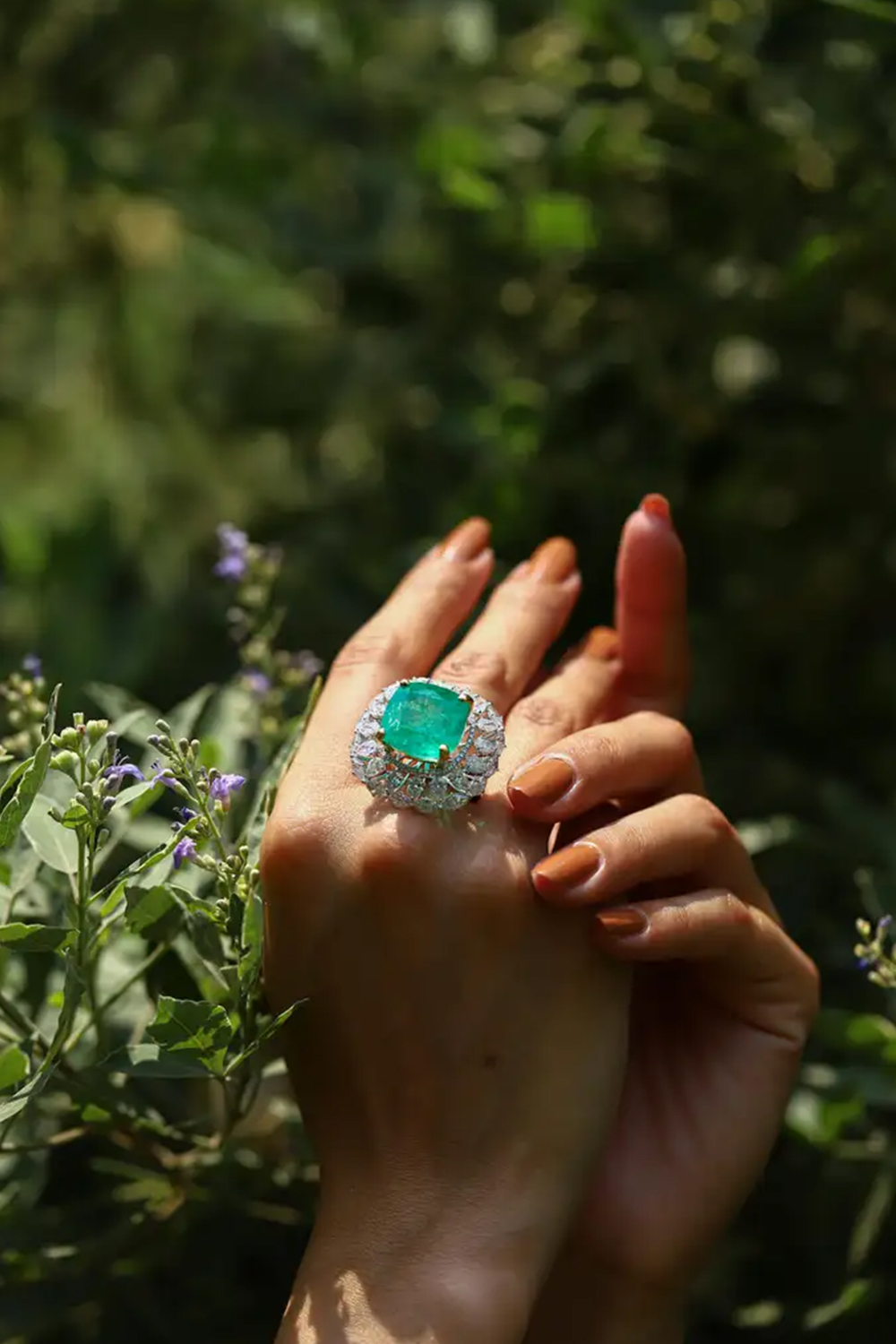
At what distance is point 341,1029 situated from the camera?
3.07 ft

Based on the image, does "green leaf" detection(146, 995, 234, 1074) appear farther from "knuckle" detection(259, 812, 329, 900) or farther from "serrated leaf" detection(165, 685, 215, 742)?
"serrated leaf" detection(165, 685, 215, 742)

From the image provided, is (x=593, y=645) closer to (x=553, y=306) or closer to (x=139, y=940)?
(x=139, y=940)

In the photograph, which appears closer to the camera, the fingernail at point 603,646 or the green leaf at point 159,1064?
the green leaf at point 159,1064

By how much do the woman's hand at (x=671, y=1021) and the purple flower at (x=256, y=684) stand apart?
0.91 ft

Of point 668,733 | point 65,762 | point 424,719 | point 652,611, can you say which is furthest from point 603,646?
point 65,762

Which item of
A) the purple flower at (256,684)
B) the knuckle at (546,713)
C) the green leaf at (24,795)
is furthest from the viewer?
the purple flower at (256,684)

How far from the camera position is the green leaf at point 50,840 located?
36.6 inches

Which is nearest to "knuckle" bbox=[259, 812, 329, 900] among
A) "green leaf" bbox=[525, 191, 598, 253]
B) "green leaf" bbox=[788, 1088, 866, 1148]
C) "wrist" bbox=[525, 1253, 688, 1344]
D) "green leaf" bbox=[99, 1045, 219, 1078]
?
"green leaf" bbox=[99, 1045, 219, 1078]

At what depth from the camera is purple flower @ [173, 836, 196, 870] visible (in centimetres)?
90

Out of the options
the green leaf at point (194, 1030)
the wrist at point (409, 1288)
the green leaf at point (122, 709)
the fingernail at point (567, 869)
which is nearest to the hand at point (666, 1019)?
the fingernail at point (567, 869)

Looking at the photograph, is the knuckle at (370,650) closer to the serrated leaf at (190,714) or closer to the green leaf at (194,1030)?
the serrated leaf at (190,714)

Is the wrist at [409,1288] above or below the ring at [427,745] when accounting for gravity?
below

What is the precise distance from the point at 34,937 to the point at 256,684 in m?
0.34

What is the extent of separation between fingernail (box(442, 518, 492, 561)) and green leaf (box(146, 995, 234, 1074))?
1.40 ft
